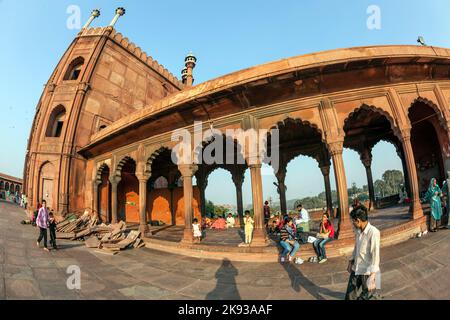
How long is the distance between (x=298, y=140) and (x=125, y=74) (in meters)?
14.2

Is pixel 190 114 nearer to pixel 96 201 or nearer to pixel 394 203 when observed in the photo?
pixel 96 201

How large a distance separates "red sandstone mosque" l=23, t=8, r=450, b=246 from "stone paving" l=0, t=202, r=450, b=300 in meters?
1.30

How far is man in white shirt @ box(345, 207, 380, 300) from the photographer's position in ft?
8.13

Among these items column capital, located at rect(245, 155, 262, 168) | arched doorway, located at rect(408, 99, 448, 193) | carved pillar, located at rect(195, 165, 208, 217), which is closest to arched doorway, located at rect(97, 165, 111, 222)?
carved pillar, located at rect(195, 165, 208, 217)

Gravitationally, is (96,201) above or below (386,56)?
below

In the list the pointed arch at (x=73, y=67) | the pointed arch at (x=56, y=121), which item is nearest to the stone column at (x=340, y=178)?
the pointed arch at (x=56, y=121)

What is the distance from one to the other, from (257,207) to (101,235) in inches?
254

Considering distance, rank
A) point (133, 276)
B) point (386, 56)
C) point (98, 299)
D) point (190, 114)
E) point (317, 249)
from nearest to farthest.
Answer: point (98, 299) < point (133, 276) < point (317, 249) < point (386, 56) < point (190, 114)

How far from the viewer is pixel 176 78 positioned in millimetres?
22609

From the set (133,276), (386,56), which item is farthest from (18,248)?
(386,56)

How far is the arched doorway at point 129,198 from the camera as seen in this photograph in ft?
50.8

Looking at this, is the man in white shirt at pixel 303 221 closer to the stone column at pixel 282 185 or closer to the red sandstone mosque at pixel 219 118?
the red sandstone mosque at pixel 219 118

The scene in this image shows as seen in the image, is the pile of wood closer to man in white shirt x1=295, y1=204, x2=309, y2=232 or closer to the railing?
man in white shirt x1=295, y1=204, x2=309, y2=232

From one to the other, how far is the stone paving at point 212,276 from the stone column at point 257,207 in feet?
3.18
